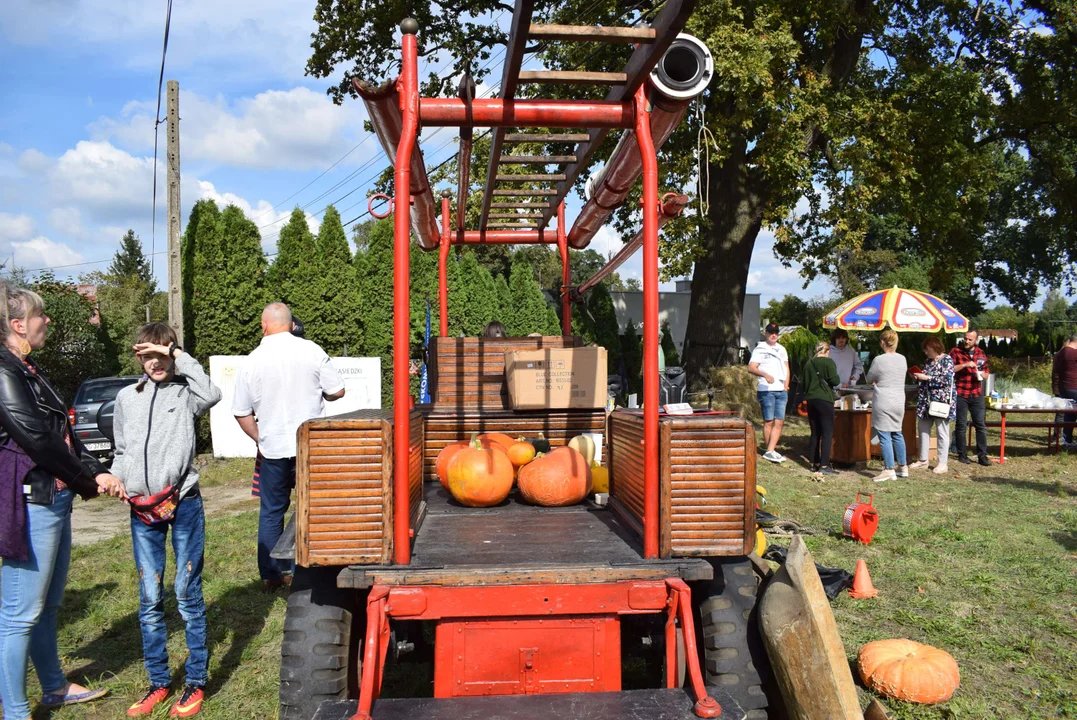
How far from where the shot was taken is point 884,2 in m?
15.6

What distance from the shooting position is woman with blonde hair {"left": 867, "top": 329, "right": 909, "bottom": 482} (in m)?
10.1

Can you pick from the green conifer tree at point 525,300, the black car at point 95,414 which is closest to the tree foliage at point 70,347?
the black car at point 95,414

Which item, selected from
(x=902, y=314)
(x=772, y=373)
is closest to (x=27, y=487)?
(x=772, y=373)

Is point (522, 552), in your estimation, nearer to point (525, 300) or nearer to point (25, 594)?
point (25, 594)

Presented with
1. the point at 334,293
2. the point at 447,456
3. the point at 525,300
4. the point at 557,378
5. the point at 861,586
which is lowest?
the point at 861,586

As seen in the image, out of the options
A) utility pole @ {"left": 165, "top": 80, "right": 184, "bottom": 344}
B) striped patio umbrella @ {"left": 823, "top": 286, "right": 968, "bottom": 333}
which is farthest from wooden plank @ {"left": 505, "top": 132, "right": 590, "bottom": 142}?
striped patio umbrella @ {"left": 823, "top": 286, "right": 968, "bottom": 333}

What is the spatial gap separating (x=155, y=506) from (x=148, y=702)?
1.04 metres

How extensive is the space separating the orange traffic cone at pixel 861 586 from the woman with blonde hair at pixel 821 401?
5.46 metres

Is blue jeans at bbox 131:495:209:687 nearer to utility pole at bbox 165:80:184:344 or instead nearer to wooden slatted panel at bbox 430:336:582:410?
wooden slatted panel at bbox 430:336:582:410

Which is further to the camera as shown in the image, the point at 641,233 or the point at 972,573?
the point at 972,573

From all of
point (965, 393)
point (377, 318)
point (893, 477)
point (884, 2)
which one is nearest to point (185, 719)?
point (893, 477)

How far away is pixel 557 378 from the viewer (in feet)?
16.8

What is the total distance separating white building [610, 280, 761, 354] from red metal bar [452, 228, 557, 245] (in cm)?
2044

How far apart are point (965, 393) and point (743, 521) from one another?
10.2 metres
